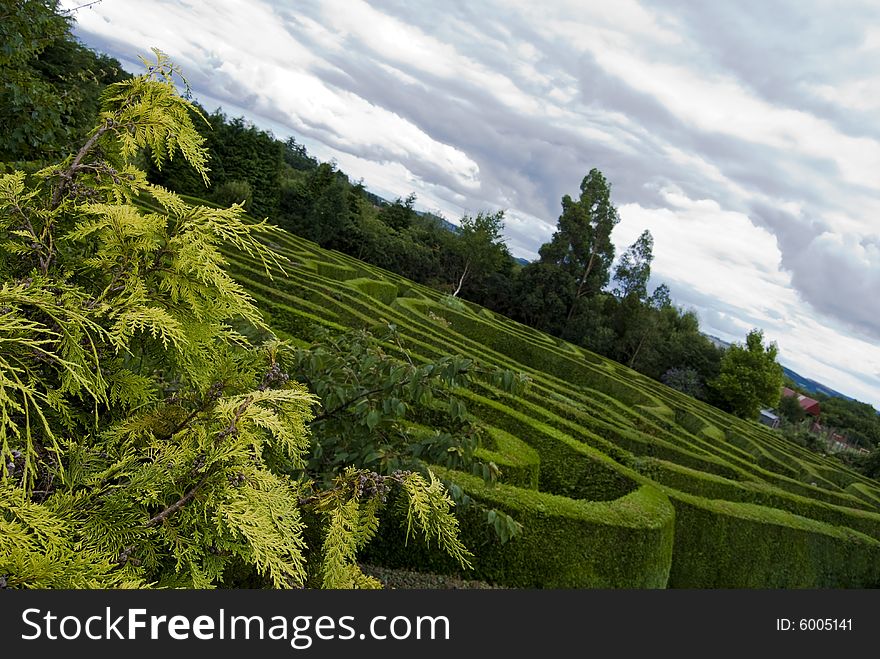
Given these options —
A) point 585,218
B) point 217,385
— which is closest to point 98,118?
point 217,385

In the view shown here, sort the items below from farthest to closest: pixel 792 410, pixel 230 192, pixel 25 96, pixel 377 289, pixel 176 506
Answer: pixel 792 410
pixel 230 192
pixel 377 289
pixel 25 96
pixel 176 506

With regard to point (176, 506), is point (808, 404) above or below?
above

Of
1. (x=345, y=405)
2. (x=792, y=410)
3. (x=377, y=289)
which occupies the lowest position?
(x=345, y=405)

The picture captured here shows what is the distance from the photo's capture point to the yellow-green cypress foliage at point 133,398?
1.89 metres

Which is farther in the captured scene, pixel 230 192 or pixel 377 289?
pixel 230 192

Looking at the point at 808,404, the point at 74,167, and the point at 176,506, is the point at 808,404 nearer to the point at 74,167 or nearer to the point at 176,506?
the point at 176,506

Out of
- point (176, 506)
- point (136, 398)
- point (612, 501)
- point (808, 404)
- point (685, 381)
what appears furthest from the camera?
point (808, 404)

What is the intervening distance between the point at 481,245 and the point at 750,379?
23.5m

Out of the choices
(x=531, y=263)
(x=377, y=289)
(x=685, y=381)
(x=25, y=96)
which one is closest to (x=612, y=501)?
(x=25, y=96)

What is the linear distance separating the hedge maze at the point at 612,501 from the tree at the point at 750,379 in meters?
19.9

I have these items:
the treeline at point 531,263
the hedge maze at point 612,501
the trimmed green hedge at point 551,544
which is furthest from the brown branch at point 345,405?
the treeline at point 531,263

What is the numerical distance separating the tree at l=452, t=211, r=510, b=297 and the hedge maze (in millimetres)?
27940

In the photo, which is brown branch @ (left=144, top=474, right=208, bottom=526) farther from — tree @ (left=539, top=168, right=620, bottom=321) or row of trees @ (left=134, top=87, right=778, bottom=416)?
tree @ (left=539, top=168, right=620, bottom=321)

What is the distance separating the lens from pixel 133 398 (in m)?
2.32
